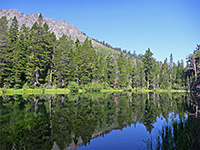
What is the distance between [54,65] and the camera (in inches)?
2004

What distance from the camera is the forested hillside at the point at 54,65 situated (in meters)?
41.1

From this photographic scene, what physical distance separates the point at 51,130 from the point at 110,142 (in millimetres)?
3539

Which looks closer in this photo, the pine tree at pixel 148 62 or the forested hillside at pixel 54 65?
the forested hillside at pixel 54 65

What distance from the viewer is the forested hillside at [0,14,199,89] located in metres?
41.1

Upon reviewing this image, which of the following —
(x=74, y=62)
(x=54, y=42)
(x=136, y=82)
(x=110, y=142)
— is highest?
(x=54, y=42)

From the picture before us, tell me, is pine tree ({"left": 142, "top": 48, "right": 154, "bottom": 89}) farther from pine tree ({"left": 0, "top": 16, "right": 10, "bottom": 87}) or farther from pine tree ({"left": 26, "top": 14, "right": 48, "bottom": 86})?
pine tree ({"left": 0, "top": 16, "right": 10, "bottom": 87})

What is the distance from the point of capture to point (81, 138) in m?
8.62

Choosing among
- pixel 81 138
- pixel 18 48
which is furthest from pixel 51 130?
pixel 18 48

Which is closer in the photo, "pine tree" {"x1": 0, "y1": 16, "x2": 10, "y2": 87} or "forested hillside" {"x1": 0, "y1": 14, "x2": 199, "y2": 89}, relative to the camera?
"pine tree" {"x1": 0, "y1": 16, "x2": 10, "y2": 87}

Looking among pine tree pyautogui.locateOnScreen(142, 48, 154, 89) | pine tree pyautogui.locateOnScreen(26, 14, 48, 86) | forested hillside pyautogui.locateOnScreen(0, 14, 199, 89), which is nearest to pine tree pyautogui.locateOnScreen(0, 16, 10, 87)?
forested hillside pyautogui.locateOnScreen(0, 14, 199, 89)

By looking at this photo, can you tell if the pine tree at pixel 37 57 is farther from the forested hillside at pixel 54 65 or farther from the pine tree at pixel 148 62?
the pine tree at pixel 148 62

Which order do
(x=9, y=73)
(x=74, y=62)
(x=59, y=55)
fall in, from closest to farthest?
(x=9, y=73) < (x=59, y=55) < (x=74, y=62)

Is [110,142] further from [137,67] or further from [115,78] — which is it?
[137,67]

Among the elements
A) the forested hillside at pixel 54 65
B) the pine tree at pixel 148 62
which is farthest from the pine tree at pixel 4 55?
the pine tree at pixel 148 62
